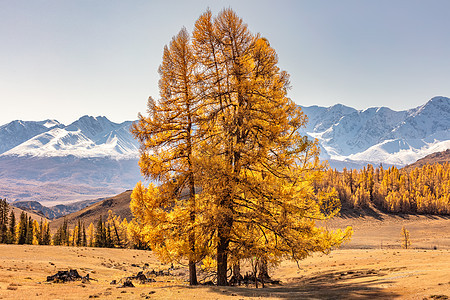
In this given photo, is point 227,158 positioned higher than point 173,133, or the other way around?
point 173,133

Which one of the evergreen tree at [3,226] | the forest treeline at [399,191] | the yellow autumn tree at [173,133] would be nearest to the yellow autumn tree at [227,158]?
the yellow autumn tree at [173,133]

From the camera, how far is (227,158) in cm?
1686

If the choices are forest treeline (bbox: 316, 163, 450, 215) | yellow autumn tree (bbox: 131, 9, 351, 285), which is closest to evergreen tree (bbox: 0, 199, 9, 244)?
yellow autumn tree (bbox: 131, 9, 351, 285)

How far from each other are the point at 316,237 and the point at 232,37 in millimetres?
12112

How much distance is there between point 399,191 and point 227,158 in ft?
631

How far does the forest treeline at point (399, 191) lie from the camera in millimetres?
159825

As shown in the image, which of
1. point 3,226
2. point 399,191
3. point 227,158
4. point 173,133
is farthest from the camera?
point 399,191

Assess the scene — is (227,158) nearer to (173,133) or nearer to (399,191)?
(173,133)

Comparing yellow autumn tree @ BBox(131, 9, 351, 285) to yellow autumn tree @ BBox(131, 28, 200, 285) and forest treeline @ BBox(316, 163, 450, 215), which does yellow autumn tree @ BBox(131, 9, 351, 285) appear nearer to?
yellow autumn tree @ BBox(131, 28, 200, 285)

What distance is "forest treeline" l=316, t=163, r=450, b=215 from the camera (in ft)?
524

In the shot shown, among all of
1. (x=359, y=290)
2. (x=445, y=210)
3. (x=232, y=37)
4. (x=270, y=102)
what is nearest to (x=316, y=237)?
(x=359, y=290)

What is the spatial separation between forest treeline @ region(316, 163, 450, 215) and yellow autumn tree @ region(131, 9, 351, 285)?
149016 millimetres

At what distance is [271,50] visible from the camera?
18.2 metres

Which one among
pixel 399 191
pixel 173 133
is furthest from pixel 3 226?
pixel 399 191
